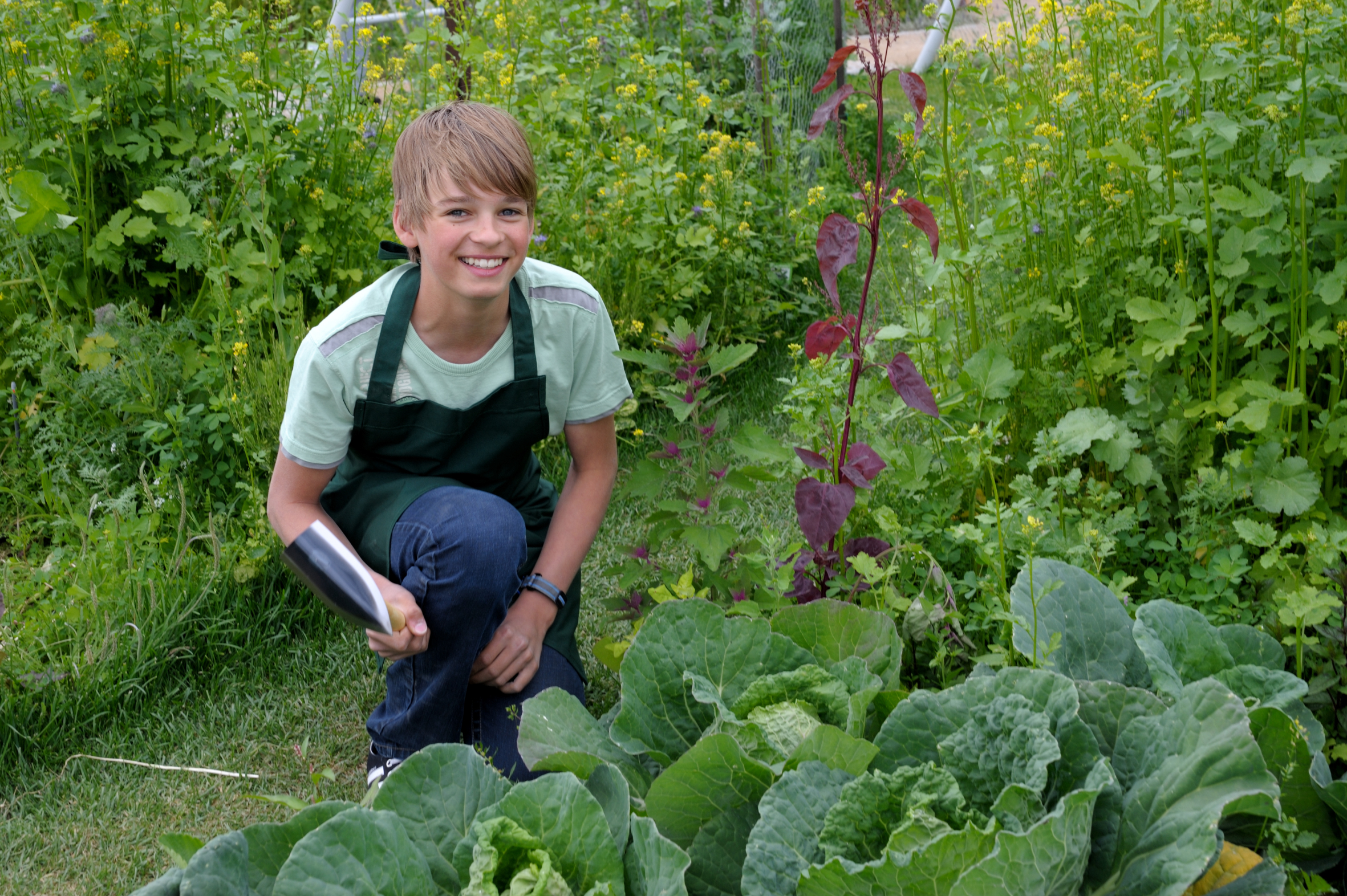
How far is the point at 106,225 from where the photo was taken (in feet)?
10.4

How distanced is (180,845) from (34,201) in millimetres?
2118

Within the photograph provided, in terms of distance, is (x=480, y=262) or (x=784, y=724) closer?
(x=784, y=724)

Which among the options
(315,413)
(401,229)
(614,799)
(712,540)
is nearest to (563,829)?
(614,799)

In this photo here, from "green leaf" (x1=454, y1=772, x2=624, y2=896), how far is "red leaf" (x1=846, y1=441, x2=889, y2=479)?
3.00ft

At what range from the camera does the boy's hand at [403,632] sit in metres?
2.00

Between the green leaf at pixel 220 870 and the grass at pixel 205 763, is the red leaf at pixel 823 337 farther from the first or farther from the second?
the green leaf at pixel 220 870

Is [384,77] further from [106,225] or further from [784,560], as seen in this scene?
[784,560]

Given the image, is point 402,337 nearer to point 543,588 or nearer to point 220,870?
point 543,588

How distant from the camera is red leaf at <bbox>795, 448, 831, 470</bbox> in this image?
2.11 metres

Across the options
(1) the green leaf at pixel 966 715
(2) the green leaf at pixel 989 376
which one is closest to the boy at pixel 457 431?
(2) the green leaf at pixel 989 376

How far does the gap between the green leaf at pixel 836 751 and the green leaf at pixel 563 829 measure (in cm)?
27

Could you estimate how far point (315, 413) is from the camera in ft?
7.11

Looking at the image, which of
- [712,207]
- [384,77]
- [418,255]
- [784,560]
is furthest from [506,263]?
[384,77]

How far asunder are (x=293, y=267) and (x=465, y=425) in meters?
1.18
